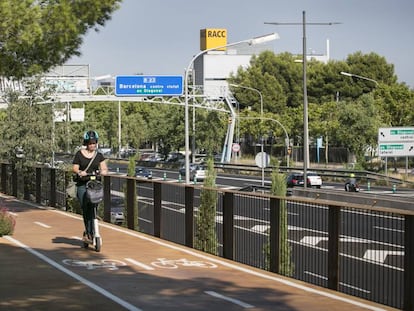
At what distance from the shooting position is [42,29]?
9.02 meters

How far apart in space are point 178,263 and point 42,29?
367 centimetres

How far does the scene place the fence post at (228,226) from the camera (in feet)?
37.7

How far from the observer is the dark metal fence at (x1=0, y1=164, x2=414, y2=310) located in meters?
8.16

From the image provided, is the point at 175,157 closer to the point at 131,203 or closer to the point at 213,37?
the point at 213,37

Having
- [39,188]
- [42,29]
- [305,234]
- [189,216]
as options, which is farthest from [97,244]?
[39,188]

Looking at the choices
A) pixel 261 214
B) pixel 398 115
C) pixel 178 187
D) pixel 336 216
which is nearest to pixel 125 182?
pixel 178 187

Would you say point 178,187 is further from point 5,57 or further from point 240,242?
point 5,57

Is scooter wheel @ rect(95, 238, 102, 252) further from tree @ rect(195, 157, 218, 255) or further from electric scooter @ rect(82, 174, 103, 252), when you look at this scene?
tree @ rect(195, 157, 218, 255)

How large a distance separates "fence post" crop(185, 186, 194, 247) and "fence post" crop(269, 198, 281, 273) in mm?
2502

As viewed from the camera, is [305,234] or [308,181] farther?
[308,181]

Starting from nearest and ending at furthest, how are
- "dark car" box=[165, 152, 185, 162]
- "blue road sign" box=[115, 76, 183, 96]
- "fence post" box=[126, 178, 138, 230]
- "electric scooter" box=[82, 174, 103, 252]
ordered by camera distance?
"electric scooter" box=[82, 174, 103, 252], "fence post" box=[126, 178, 138, 230], "blue road sign" box=[115, 76, 183, 96], "dark car" box=[165, 152, 185, 162]

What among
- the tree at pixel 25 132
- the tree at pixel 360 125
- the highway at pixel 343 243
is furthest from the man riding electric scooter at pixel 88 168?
the tree at pixel 360 125

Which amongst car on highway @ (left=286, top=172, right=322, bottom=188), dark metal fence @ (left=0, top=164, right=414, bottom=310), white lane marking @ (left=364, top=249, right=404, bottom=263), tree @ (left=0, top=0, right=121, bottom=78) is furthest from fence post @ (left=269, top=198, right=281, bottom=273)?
car on highway @ (left=286, top=172, right=322, bottom=188)

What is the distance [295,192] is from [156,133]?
51.6 m
